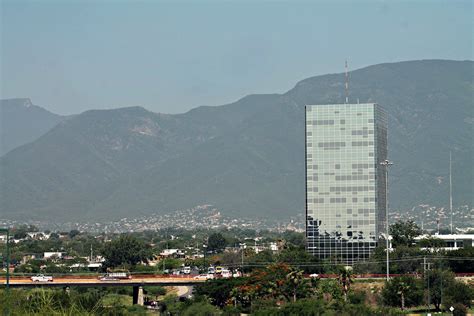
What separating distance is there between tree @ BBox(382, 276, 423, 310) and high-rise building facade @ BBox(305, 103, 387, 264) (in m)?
56.9

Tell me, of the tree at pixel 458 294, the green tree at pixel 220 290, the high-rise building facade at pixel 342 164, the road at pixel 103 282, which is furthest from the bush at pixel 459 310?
the high-rise building facade at pixel 342 164

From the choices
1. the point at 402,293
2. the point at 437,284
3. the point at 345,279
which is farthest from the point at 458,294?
the point at 345,279

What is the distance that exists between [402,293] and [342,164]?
64.5 metres

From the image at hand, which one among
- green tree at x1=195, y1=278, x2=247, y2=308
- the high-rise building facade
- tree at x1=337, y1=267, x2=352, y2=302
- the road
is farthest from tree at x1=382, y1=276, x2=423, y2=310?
the high-rise building facade

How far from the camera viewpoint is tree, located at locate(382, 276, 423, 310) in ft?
448

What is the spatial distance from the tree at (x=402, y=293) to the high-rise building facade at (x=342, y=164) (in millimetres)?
56905

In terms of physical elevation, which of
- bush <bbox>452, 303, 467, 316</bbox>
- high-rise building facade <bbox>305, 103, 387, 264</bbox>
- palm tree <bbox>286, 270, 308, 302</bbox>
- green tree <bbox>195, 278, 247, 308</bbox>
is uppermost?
high-rise building facade <bbox>305, 103, 387, 264</bbox>

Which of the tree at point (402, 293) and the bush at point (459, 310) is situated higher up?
the tree at point (402, 293)

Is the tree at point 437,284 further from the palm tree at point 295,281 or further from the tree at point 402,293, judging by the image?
the palm tree at point 295,281

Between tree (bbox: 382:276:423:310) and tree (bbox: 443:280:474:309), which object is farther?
tree (bbox: 382:276:423:310)

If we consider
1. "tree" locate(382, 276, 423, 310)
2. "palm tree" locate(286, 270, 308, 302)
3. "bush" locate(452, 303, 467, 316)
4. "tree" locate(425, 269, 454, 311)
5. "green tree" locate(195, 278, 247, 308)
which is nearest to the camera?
"bush" locate(452, 303, 467, 316)

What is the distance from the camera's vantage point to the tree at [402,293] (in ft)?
448

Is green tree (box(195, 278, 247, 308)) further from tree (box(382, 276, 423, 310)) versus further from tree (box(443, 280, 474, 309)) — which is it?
tree (box(443, 280, 474, 309))

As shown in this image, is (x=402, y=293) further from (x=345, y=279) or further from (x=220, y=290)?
(x=220, y=290)
